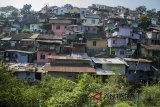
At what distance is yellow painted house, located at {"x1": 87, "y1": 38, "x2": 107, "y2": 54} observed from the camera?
33.4 m

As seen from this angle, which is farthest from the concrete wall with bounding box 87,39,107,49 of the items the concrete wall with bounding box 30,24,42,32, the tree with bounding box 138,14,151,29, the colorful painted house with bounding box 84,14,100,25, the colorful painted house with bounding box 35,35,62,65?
the tree with bounding box 138,14,151,29

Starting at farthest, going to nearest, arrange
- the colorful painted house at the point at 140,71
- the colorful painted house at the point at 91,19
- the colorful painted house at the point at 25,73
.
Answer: the colorful painted house at the point at 91,19
the colorful painted house at the point at 140,71
the colorful painted house at the point at 25,73

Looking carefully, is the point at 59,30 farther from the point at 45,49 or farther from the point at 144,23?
the point at 144,23

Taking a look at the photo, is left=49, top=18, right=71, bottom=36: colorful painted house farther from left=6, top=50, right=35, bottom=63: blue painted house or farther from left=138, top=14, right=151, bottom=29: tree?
left=138, top=14, right=151, bottom=29: tree

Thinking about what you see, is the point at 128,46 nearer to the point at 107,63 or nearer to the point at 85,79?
the point at 107,63

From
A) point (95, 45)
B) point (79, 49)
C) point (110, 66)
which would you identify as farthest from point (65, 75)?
point (95, 45)

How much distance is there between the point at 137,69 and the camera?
29.1m

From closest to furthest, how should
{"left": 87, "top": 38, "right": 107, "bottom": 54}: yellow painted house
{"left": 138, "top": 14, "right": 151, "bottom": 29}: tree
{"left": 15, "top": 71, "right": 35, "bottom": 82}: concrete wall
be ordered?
{"left": 15, "top": 71, "right": 35, "bottom": 82}: concrete wall → {"left": 87, "top": 38, "right": 107, "bottom": 54}: yellow painted house → {"left": 138, "top": 14, "right": 151, "bottom": 29}: tree

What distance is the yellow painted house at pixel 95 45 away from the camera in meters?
33.4

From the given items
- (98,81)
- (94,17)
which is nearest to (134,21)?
(94,17)

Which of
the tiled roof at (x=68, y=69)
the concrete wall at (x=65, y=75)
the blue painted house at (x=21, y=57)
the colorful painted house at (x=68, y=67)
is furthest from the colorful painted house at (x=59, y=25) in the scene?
the concrete wall at (x=65, y=75)

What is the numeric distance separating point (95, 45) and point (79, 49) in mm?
3562

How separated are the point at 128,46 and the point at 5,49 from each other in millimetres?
15113

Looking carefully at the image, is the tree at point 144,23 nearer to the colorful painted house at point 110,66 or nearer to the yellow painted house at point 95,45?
the yellow painted house at point 95,45
